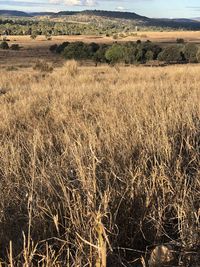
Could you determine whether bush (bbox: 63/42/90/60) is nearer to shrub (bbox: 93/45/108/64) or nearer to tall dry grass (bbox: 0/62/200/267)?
shrub (bbox: 93/45/108/64)

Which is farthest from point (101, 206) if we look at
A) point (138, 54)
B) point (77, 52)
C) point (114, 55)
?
point (77, 52)

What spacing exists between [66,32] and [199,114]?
398ft

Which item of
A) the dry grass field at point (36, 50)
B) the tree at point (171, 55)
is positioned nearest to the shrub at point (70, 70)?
the dry grass field at point (36, 50)

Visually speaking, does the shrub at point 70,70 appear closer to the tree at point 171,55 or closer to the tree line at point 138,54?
the tree line at point 138,54

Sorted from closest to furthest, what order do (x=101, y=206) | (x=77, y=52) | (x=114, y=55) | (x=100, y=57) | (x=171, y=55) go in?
1. (x=101, y=206)
2. (x=114, y=55)
3. (x=171, y=55)
4. (x=100, y=57)
5. (x=77, y=52)

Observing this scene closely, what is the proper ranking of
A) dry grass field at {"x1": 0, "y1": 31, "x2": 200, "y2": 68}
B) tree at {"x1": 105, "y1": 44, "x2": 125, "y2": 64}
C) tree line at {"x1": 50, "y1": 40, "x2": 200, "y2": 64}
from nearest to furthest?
tree line at {"x1": 50, "y1": 40, "x2": 200, "y2": 64}
tree at {"x1": 105, "y1": 44, "x2": 125, "y2": 64}
dry grass field at {"x1": 0, "y1": 31, "x2": 200, "y2": 68}

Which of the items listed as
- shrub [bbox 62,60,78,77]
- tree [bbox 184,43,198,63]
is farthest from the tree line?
shrub [bbox 62,60,78,77]

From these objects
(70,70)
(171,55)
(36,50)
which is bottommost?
(36,50)

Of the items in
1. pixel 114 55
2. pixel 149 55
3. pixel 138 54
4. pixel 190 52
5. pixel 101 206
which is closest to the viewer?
pixel 101 206

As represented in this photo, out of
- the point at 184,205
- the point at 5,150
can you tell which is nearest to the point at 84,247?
the point at 184,205

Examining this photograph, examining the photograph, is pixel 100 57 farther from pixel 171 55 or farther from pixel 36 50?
pixel 36 50

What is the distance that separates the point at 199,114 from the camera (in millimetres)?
6148

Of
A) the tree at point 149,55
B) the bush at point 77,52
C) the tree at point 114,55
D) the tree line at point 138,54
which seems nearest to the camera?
the tree line at point 138,54

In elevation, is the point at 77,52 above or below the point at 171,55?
below
